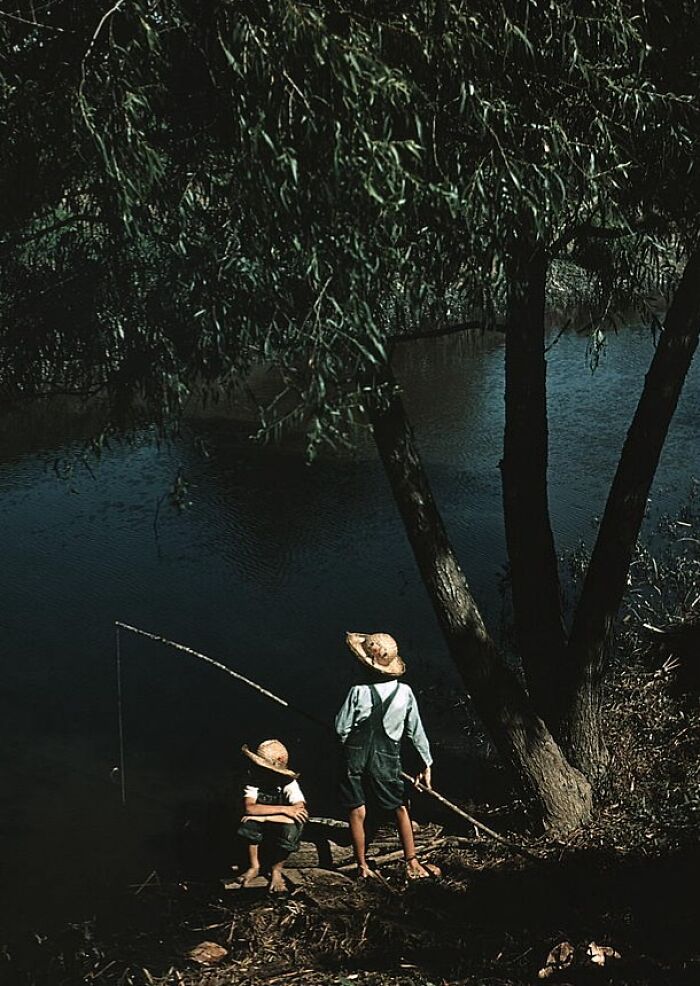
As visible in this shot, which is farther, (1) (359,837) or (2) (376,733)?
(1) (359,837)

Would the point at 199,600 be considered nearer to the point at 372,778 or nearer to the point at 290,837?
the point at 372,778

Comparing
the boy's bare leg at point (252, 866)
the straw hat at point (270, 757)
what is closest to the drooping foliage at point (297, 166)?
the straw hat at point (270, 757)

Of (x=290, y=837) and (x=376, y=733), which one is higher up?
(x=376, y=733)

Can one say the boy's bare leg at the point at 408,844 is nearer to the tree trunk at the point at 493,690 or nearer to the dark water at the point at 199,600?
the tree trunk at the point at 493,690

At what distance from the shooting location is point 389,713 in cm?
718

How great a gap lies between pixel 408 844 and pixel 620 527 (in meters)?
2.37

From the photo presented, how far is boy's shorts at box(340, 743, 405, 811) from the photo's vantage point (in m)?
7.24

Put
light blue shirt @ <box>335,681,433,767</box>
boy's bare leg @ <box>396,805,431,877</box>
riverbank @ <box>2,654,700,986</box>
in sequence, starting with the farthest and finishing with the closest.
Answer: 1. boy's bare leg @ <box>396,805,431,877</box>
2. light blue shirt @ <box>335,681,433,767</box>
3. riverbank @ <box>2,654,700,986</box>

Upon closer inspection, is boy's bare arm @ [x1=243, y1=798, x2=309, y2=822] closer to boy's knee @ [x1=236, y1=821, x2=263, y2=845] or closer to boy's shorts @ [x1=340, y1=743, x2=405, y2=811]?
boy's knee @ [x1=236, y1=821, x2=263, y2=845]

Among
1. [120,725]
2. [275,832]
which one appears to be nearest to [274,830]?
[275,832]

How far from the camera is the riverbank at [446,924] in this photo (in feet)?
20.6

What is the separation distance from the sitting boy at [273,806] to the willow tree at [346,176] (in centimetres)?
166

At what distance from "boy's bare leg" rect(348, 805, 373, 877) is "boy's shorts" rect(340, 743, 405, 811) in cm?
6

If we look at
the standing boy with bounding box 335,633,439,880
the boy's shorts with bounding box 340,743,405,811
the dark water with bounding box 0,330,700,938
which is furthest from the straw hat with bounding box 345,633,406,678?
the dark water with bounding box 0,330,700,938
